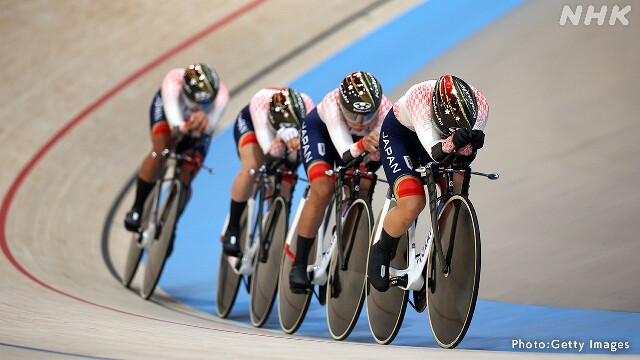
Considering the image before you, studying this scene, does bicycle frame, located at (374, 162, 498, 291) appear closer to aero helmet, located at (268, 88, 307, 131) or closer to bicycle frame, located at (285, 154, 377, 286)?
bicycle frame, located at (285, 154, 377, 286)

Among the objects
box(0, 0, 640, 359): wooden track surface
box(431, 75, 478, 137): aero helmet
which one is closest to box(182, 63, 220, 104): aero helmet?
box(0, 0, 640, 359): wooden track surface

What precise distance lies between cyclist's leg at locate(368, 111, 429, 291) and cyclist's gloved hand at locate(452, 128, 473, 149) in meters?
0.41

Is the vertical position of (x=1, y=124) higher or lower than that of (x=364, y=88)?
higher

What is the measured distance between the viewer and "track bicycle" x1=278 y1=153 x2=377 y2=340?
4.95 m

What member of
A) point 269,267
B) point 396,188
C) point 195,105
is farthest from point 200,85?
point 396,188

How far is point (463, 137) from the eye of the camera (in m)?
3.94

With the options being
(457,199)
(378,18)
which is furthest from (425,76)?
(457,199)

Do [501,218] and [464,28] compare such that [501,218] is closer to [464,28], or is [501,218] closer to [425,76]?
[425,76]

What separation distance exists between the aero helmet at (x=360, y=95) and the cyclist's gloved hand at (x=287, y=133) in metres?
0.79

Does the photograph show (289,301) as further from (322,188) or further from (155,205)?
(155,205)

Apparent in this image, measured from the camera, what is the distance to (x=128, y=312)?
5.41 m

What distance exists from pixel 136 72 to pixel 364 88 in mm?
5825

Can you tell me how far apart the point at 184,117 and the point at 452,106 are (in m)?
3.04

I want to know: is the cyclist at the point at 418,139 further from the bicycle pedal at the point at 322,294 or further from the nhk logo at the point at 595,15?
the nhk logo at the point at 595,15
